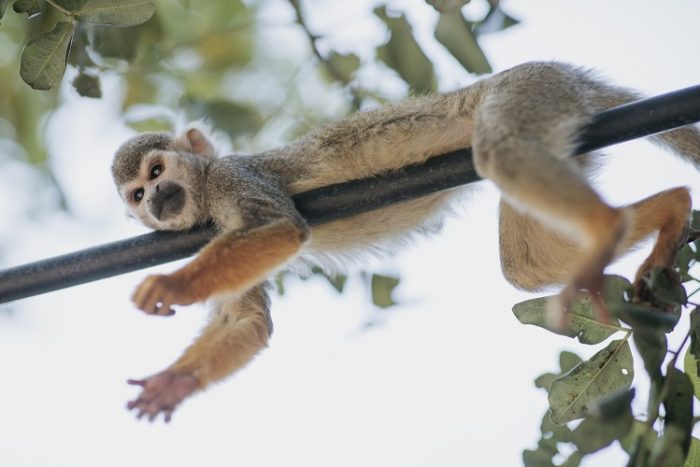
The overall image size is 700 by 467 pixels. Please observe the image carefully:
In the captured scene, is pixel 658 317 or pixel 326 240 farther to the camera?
pixel 326 240

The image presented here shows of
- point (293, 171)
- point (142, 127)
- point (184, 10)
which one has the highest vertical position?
point (293, 171)

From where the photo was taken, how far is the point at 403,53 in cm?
561

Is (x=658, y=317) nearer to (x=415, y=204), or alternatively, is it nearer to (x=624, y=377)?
(x=624, y=377)

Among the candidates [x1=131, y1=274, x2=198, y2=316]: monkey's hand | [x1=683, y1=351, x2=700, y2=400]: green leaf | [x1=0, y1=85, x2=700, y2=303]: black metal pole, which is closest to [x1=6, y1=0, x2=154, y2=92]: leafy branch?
[x1=0, y1=85, x2=700, y2=303]: black metal pole

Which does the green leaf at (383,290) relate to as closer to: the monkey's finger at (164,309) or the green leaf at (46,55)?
the monkey's finger at (164,309)

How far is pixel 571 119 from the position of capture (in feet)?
12.9

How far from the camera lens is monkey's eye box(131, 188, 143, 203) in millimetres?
5352

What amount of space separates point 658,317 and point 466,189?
2480 millimetres

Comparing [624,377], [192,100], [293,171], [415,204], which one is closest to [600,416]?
[624,377]

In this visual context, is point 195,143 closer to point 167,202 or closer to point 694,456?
point 167,202

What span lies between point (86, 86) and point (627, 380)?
3.68m

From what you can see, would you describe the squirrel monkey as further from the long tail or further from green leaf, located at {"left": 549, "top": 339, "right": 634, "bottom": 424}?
green leaf, located at {"left": 549, "top": 339, "right": 634, "bottom": 424}

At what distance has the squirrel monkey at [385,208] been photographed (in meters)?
3.63

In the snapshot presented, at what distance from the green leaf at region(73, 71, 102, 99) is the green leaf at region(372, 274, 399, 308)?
2.61 metres
